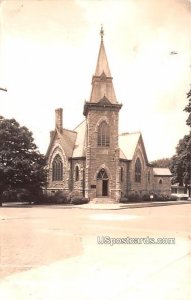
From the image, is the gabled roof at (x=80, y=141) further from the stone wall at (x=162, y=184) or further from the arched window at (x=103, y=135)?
the stone wall at (x=162, y=184)

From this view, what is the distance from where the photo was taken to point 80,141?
109 feet

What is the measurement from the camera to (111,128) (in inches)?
1172

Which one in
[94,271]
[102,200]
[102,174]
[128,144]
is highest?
[128,144]

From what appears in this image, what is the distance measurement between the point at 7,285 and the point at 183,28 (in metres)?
4.34

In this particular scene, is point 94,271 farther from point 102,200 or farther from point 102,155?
point 102,155

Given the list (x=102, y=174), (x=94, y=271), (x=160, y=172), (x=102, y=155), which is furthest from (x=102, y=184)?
(x=94, y=271)

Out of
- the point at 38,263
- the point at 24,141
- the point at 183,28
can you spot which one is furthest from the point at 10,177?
the point at 183,28

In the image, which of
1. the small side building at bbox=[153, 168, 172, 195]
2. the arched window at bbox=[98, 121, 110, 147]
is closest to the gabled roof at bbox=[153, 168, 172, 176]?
the small side building at bbox=[153, 168, 172, 195]

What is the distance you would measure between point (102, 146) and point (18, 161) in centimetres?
781

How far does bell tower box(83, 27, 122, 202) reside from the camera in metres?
29.5

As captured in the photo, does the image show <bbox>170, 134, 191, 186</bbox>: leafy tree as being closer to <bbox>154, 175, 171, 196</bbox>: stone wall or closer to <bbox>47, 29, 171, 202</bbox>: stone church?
<bbox>154, 175, 171, 196</bbox>: stone wall

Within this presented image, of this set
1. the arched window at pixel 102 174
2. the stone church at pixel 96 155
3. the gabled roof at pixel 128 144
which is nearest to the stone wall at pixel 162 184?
the stone church at pixel 96 155

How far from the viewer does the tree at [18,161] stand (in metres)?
23.8

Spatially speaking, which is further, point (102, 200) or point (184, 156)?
point (102, 200)
